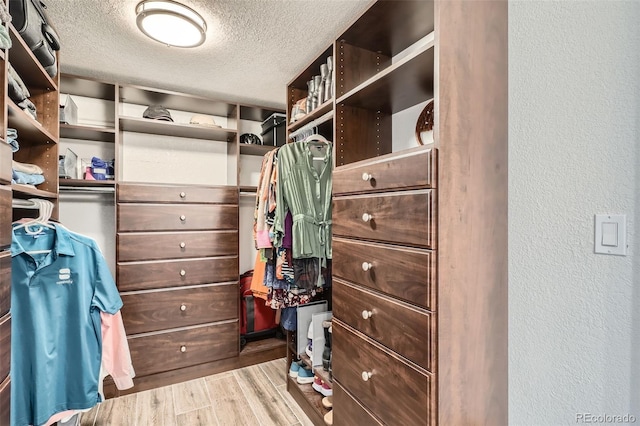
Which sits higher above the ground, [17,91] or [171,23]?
[171,23]

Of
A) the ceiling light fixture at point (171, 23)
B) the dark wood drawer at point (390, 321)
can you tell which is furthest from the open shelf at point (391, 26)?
the dark wood drawer at point (390, 321)

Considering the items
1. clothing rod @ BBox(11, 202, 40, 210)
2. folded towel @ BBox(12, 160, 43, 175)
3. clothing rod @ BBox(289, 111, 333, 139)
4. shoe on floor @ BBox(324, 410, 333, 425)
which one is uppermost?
clothing rod @ BBox(289, 111, 333, 139)

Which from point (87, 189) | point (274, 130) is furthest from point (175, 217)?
point (274, 130)

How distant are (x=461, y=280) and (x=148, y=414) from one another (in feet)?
6.74

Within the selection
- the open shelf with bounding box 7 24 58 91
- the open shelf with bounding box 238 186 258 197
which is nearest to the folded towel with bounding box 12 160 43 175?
the open shelf with bounding box 7 24 58 91

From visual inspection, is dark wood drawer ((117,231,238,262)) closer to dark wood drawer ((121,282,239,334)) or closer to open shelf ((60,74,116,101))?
dark wood drawer ((121,282,239,334))

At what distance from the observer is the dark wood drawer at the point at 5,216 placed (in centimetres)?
94

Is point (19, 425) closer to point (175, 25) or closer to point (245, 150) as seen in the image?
point (175, 25)

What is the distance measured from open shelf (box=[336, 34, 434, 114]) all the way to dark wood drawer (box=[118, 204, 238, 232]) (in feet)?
4.49

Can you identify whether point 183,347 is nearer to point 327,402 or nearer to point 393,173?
point 327,402

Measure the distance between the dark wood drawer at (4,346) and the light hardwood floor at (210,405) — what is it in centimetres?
120

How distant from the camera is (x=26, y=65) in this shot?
1507 millimetres

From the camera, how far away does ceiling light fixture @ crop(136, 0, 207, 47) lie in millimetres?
1485

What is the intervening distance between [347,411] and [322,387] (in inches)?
21.2
